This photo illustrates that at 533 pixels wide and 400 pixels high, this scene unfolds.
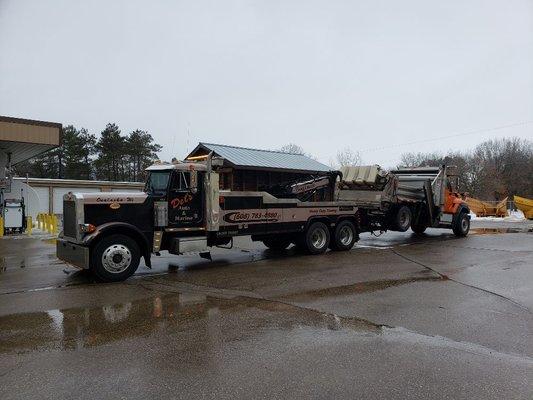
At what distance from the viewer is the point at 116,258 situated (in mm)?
9086

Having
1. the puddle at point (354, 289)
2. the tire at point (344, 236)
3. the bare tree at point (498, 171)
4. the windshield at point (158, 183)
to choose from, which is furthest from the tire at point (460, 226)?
the bare tree at point (498, 171)

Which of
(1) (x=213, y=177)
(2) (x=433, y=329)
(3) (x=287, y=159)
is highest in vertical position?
(3) (x=287, y=159)

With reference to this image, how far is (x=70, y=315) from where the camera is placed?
654cm

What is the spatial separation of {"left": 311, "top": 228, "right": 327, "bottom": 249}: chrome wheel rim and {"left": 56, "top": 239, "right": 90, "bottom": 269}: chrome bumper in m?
6.57

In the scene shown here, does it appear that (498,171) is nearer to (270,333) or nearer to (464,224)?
(464,224)

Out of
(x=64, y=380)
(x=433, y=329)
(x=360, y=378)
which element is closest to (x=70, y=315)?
(x=64, y=380)

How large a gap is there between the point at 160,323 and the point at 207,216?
4.74 meters

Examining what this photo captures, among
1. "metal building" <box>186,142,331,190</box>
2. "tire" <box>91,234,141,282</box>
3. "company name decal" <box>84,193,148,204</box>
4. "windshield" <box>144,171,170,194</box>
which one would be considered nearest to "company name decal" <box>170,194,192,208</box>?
"windshield" <box>144,171,170,194</box>

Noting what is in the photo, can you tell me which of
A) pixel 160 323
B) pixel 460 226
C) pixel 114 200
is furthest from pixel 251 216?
pixel 460 226

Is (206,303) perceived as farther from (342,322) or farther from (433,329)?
(433,329)

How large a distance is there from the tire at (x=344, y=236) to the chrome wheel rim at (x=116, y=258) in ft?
22.2

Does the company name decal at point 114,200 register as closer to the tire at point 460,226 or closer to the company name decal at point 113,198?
the company name decal at point 113,198

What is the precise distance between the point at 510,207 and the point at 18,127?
43.9 m

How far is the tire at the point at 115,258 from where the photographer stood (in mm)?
8922
